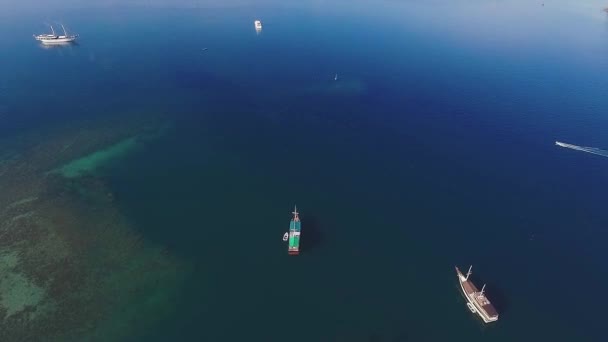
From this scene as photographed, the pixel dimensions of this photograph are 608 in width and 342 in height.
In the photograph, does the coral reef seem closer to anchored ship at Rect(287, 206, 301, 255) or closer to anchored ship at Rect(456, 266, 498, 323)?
anchored ship at Rect(287, 206, 301, 255)

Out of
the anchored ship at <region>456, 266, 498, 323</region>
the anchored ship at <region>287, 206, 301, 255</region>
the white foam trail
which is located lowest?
the anchored ship at <region>456, 266, 498, 323</region>

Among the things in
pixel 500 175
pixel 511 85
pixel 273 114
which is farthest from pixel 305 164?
pixel 511 85

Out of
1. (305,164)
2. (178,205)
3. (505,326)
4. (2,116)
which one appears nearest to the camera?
(505,326)

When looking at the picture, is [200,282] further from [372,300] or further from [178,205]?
[372,300]

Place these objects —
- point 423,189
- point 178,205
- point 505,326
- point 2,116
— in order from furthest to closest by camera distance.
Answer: point 2,116 < point 423,189 < point 178,205 < point 505,326

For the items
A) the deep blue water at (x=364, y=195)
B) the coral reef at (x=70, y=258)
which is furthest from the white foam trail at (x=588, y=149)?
the coral reef at (x=70, y=258)

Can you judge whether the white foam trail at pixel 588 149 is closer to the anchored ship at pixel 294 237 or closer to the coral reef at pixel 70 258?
the anchored ship at pixel 294 237

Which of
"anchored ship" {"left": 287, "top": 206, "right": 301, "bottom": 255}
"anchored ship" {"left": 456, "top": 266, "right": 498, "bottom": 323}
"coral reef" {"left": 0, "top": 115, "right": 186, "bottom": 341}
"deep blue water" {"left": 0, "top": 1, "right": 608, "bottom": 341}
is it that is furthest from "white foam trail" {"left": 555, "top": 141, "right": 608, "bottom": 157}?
→ "coral reef" {"left": 0, "top": 115, "right": 186, "bottom": 341}
